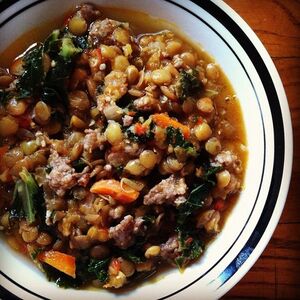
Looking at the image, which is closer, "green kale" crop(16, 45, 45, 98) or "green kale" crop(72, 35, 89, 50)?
"green kale" crop(16, 45, 45, 98)

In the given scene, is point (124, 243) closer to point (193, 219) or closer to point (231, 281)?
point (193, 219)

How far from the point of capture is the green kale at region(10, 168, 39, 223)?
2.88 meters

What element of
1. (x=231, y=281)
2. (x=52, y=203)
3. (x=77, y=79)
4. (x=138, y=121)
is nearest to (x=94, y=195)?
(x=52, y=203)

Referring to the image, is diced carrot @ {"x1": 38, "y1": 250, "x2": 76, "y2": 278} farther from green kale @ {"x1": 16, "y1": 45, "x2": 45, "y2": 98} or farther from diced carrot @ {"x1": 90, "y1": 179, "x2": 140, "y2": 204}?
green kale @ {"x1": 16, "y1": 45, "x2": 45, "y2": 98}

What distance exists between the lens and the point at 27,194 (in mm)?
2896

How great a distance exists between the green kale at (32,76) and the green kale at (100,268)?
3.13 feet

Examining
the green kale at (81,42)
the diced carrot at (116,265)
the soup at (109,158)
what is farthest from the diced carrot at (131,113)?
the diced carrot at (116,265)

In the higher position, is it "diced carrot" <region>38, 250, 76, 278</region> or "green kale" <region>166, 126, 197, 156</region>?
"green kale" <region>166, 126, 197, 156</region>

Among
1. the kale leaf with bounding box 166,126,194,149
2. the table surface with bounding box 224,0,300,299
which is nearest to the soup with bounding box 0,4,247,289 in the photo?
the kale leaf with bounding box 166,126,194,149

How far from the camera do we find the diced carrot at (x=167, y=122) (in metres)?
2.85

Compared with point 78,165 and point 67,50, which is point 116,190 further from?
point 67,50

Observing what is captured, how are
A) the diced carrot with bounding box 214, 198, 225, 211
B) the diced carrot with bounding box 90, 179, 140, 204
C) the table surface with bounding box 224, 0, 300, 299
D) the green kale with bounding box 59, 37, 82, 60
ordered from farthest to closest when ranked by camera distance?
the table surface with bounding box 224, 0, 300, 299
the diced carrot with bounding box 214, 198, 225, 211
the green kale with bounding box 59, 37, 82, 60
the diced carrot with bounding box 90, 179, 140, 204

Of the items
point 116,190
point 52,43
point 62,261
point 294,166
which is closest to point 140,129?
point 116,190

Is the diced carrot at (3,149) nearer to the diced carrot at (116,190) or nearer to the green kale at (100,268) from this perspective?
the diced carrot at (116,190)
